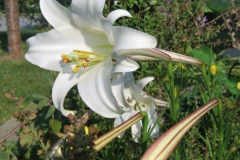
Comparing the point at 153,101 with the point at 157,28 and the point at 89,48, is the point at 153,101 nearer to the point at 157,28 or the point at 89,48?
the point at 89,48

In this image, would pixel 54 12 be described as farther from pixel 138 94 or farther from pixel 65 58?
pixel 138 94

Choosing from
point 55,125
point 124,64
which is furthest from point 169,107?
point 55,125

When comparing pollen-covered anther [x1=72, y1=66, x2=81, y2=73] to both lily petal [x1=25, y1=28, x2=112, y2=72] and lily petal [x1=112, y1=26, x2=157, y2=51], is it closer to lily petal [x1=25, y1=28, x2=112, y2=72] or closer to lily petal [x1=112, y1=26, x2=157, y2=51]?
lily petal [x1=25, y1=28, x2=112, y2=72]

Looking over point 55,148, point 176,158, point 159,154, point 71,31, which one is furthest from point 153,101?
point 159,154

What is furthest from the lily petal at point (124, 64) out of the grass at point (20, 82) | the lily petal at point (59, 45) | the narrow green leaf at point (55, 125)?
the grass at point (20, 82)

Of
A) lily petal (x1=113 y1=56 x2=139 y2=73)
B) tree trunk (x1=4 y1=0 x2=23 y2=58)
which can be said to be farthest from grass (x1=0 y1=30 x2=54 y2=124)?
lily petal (x1=113 y1=56 x2=139 y2=73)

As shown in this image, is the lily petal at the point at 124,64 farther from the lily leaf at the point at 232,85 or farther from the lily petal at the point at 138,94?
the lily leaf at the point at 232,85
